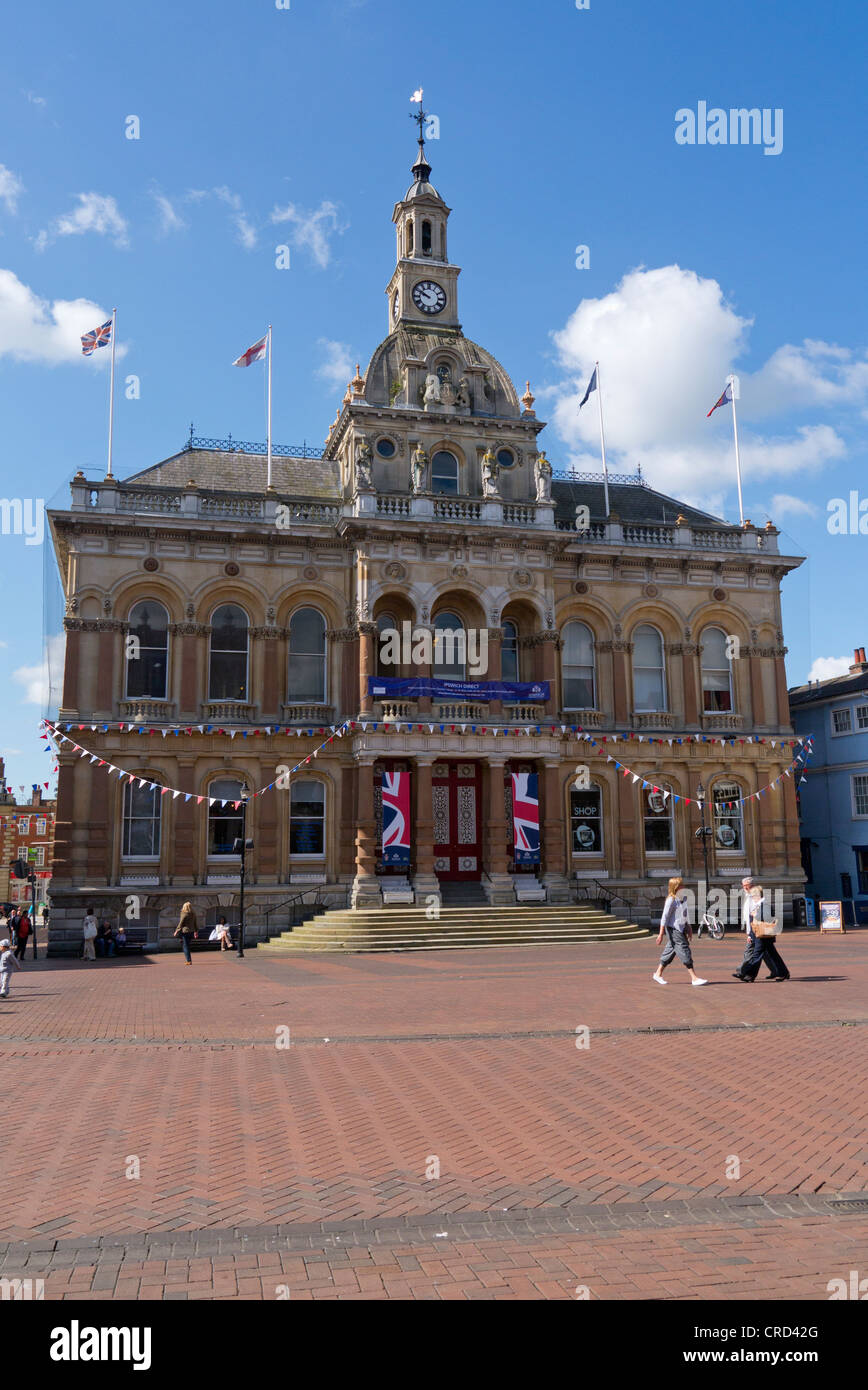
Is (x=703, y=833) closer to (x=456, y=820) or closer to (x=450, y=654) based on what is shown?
(x=456, y=820)

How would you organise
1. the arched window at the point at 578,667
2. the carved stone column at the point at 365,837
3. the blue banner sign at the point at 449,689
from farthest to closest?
the arched window at the point at 578,667
the blue banner sign at the point at 449,689
the carved stone column at the point at 365,837

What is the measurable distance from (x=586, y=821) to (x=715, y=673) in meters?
7.69

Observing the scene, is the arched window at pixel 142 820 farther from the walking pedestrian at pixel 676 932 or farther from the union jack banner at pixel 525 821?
the walking pedestrian at pixel 676 932

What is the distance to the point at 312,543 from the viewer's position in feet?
112

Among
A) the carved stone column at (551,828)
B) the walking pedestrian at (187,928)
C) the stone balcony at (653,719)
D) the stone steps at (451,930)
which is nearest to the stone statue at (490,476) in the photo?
the carved stone column at (551,828)

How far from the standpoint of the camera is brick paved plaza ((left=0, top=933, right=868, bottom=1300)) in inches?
228

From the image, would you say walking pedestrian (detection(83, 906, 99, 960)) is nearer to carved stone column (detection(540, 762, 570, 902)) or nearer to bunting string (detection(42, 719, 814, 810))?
bunting string (detection(42, 719, 814, 810))

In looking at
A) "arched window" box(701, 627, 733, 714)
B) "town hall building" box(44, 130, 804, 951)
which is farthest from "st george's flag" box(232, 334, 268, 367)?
"arched window" box(701, 627, 733, 714)

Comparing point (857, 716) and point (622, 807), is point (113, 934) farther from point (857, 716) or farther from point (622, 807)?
point (857, 716)

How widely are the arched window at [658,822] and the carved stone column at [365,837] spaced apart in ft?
33.4

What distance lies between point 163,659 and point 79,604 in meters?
3.12

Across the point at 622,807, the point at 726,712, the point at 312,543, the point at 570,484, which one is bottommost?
the point at 622,807

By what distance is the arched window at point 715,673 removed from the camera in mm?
37344

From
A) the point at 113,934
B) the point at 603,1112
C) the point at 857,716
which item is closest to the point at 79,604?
the point at 113,934
